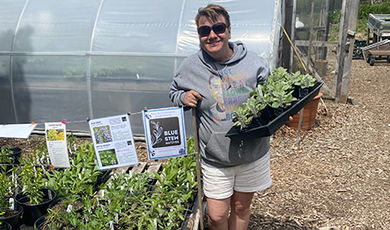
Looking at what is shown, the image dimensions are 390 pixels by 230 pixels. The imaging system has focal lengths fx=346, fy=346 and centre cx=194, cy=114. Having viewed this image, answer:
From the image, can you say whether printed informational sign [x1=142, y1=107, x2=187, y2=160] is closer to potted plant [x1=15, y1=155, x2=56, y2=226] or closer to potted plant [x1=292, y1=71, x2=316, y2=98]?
potted plant [x1=292, y1=71, x2=316, y2=98]

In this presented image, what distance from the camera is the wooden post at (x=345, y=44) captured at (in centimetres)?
701

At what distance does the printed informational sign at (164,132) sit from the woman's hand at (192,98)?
0.87 feet

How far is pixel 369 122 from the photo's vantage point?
649 centimetres

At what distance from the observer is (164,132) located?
282cm

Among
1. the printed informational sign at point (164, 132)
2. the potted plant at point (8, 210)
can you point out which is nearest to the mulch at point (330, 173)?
the printed informational sign at point (164, 132)

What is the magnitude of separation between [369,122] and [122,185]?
5.05 m

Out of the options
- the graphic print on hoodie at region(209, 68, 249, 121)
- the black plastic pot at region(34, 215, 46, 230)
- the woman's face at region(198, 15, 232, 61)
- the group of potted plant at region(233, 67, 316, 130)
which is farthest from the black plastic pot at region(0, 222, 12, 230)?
the woman's face at region(198, 15, 232, 61)

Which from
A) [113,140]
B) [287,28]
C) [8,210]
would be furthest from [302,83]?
[287,28]

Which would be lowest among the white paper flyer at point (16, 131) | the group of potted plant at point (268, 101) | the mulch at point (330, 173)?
the mulch at point (330, 173)

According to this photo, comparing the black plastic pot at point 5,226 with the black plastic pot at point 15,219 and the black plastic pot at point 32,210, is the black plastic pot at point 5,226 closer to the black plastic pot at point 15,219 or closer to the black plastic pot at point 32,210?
the black plastic pot at point 15,219

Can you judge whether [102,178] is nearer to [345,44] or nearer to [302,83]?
[302,83]

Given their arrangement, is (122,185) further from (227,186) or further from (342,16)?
(342,16)

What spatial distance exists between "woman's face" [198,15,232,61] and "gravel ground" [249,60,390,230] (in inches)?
80.8

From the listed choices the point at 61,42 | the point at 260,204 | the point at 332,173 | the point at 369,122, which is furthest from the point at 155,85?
the point at 369,122
